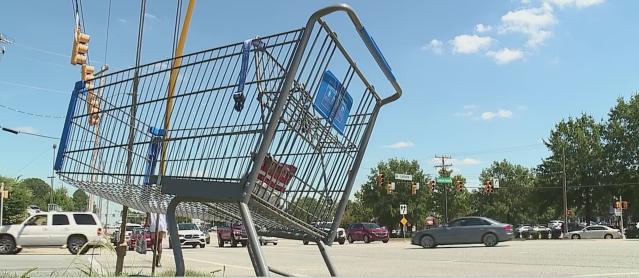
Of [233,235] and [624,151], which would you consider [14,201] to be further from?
[624,151]

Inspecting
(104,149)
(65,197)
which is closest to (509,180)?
(65,197)

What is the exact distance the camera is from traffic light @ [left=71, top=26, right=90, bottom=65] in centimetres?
1759

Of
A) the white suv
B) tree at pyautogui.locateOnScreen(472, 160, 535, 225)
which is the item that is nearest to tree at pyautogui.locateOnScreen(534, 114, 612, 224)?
tree at pyautogui.locateOnScreen(472, 160, 535, 225)

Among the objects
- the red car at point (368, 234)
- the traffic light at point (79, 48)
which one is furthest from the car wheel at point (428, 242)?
the traffic light at point (79, 48)

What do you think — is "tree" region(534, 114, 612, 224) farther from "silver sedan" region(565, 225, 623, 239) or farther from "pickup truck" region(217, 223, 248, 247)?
"pickup truck" region(217, 223, 248, 247)

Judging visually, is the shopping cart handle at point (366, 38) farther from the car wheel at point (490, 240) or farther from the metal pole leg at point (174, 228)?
the car wheel at point (490, 240)

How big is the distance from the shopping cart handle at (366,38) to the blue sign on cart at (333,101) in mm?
334

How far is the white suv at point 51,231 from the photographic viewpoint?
21000mm

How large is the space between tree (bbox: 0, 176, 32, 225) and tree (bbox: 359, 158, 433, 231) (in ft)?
130

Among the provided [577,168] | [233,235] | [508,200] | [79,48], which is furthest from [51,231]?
[508,200]

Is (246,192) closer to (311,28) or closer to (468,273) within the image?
(311,28)

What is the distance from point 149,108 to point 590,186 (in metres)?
61.4

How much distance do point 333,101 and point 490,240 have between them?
71.0 feet

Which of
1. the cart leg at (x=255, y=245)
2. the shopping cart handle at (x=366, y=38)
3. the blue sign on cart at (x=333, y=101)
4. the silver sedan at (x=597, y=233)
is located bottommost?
the silver sedan at (x=597, y=233)
